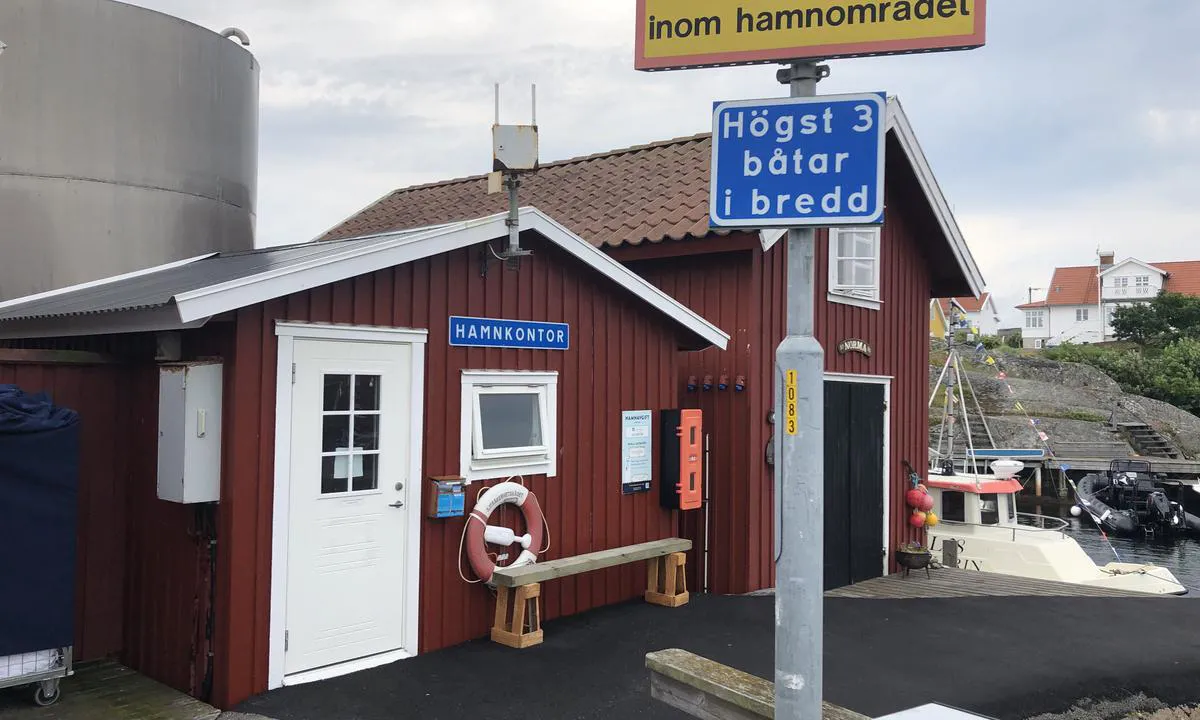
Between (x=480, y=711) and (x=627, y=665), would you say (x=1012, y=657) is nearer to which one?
(x=627, y=665)

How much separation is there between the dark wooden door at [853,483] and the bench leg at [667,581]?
2022 mm

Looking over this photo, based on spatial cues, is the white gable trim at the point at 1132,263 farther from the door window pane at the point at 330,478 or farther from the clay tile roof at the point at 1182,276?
the door window pane at the point at 330,478

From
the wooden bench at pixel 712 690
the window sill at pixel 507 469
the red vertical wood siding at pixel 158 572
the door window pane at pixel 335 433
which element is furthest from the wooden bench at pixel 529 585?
the red vertical wood siding at pixel 158 572

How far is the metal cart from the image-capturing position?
5109mm

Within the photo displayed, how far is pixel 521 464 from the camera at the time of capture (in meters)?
7.11

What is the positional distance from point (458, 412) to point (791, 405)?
3.98 m

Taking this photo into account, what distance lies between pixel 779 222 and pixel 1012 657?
5418mm

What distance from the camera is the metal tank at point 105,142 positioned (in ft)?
28.5

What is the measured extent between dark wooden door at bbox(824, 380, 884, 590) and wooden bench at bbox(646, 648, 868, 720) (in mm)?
5053

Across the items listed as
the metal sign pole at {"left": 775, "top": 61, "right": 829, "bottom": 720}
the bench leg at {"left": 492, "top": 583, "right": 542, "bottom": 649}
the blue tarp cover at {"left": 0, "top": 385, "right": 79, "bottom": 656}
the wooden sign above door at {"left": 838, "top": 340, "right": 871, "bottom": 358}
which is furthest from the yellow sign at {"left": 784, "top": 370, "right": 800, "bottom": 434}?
the wooden sign above door at {"left": 838, "top": 340, "right": 871, "bottom": 358}

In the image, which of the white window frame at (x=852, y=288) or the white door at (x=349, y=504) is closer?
the white door at (x=349, y=504)

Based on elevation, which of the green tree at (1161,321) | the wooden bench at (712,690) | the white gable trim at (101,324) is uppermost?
the green tree at (1161,321)

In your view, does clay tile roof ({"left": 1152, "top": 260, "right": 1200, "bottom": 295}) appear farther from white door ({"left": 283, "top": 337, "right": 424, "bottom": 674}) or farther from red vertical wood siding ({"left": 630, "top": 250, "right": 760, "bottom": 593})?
white door ({"left": 283, "top": 337, "right": 424, "bottom": 674})

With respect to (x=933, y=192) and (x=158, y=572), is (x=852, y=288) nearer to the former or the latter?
(x=933, y=192)
